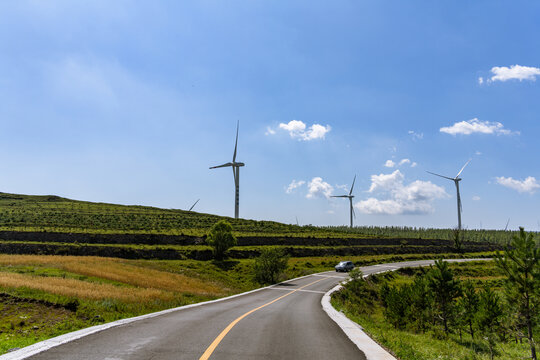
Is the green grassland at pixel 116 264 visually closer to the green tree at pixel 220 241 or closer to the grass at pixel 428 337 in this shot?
the green tree at pixel 220 241

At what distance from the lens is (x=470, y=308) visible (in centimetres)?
3138

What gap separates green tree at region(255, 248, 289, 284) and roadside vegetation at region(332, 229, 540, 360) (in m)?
11.8

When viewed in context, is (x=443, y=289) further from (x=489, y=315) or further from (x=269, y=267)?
(x=269, y=267)

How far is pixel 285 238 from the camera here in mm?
92875

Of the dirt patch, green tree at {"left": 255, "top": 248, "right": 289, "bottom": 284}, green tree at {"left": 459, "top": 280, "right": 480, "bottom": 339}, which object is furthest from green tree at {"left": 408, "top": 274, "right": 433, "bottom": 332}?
the dirt patch

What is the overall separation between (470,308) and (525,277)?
1274 centimetres

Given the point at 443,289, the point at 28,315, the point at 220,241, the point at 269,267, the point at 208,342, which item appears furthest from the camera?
the point at 220,241

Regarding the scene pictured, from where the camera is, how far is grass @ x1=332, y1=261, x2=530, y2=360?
10475 mm

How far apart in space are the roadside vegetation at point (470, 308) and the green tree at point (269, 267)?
11798 mm

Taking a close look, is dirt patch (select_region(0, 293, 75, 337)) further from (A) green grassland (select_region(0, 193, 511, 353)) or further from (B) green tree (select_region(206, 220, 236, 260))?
(B) green tree (select_region(206, 220, 236, 260))

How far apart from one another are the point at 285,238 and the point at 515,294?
7349 centimetres

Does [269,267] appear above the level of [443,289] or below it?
below

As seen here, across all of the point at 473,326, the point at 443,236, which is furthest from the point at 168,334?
the point at 443,236

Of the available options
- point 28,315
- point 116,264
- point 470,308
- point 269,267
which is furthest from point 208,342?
point 116,264
